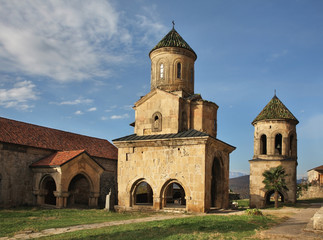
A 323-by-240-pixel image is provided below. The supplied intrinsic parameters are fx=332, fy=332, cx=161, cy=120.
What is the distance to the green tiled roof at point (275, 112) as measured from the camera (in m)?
27.9

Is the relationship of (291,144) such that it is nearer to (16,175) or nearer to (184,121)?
(184,121)

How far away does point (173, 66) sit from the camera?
19.6 m

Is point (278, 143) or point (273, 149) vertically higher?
point (278, 143)

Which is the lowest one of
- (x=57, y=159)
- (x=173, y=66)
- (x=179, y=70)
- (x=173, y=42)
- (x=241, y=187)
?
(x=241, y=187)

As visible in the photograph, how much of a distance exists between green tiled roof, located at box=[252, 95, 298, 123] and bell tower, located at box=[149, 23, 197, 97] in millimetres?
10848

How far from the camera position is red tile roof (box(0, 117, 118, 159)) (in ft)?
72.0

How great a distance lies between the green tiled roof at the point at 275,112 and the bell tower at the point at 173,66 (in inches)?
427

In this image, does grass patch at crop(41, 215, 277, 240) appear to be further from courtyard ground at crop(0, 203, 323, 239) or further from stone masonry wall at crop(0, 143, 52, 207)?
stone masonry wall at crop(0, 143, 52, 207)

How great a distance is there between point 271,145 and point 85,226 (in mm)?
19290

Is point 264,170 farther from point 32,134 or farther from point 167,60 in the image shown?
point 32,134

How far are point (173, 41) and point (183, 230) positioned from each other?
1247 centimetres

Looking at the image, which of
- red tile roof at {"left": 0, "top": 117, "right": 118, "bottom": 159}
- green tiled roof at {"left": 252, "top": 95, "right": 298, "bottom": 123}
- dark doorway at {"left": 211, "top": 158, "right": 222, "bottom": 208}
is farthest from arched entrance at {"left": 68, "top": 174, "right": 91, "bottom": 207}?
green tiled roof at {"left": 252, "top": 95, "right": 298, "bottom": 123}

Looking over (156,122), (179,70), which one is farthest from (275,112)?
(156,122)

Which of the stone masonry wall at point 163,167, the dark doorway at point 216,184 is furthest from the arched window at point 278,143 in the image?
the stone masonry wall at point 163,167
